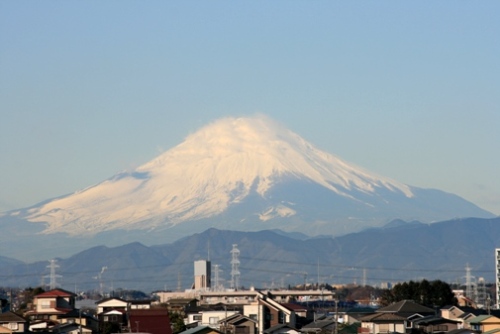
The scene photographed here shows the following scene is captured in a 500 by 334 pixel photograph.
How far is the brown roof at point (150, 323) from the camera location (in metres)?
53.7

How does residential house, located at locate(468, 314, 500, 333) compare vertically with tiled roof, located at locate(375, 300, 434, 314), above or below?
below

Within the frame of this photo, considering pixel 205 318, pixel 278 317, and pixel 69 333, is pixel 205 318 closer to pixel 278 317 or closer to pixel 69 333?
pixel 278 317

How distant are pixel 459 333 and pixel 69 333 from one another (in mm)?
14883

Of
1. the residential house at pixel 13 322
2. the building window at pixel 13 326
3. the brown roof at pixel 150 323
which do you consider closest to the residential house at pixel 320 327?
the brown roof at pixel 150 323

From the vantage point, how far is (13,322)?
162 ft

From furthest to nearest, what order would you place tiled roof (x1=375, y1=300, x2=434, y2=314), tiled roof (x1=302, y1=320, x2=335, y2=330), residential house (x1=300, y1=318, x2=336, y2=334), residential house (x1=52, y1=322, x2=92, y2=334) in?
tiled roof (x1=375, y1=300, x2=434, y2=314) → tiled roof (x1=302, y1=320, x2=335, y2=330) → residential house (x1=300, y1=318, x2=336, y2=334) → residential house (x1=52, y1=322, x2=92, y2=334)

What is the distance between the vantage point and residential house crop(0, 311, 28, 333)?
1915 inches

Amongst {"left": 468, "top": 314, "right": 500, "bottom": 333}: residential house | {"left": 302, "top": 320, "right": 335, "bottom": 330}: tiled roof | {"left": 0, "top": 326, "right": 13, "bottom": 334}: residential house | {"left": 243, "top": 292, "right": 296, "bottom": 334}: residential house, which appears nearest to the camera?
{"left": 0, "top": 326, "right": 13, "bottom": 334}: residential house

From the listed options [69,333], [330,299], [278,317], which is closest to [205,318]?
[278,317]

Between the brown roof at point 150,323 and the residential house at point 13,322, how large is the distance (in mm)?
5607

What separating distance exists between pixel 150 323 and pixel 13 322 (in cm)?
739

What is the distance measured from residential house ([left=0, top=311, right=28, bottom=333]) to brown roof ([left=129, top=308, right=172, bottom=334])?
561 centimetres

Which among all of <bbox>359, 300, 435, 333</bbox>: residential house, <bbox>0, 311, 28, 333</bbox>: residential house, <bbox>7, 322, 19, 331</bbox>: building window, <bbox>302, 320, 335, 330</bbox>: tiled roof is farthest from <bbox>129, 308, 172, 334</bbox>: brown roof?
<bbox>359, 300, 435, 333</bbox>: residential house

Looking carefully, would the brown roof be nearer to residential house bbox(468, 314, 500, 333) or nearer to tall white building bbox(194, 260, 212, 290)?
residential house bbox(468, 314, 500, 333)
